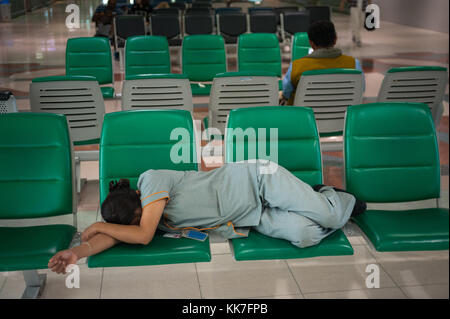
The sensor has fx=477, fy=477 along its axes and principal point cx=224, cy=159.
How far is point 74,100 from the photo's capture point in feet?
10.7

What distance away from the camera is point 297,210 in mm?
1880

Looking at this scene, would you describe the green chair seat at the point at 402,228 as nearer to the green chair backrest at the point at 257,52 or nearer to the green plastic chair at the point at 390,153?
the green plastic chair at the point at 390,153

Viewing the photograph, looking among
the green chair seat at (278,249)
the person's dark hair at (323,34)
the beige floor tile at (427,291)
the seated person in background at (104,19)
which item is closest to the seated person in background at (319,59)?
the person's dark hair at (323,34)

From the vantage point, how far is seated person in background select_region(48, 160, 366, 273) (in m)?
1.79

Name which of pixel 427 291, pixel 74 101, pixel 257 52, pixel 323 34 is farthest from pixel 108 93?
pixel 427 291

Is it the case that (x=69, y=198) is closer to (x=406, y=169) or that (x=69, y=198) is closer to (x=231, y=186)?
(x=231, y=186)

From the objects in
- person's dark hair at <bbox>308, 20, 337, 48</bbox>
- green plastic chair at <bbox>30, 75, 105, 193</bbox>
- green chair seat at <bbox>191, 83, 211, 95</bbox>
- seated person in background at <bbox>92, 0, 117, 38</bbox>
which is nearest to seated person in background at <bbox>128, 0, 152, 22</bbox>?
seated person in background at <bbox>92, 0, 117, 38</bbox>

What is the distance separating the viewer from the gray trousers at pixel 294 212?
1870 mm

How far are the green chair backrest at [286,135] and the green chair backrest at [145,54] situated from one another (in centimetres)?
269

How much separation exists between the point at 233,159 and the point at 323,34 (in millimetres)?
1773

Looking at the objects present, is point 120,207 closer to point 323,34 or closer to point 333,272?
point 333,272

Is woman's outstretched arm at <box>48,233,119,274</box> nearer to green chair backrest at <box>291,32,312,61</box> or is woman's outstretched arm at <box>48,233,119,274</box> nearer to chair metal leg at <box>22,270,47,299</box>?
chair metal leg at <box>22,270,47,299</box>
